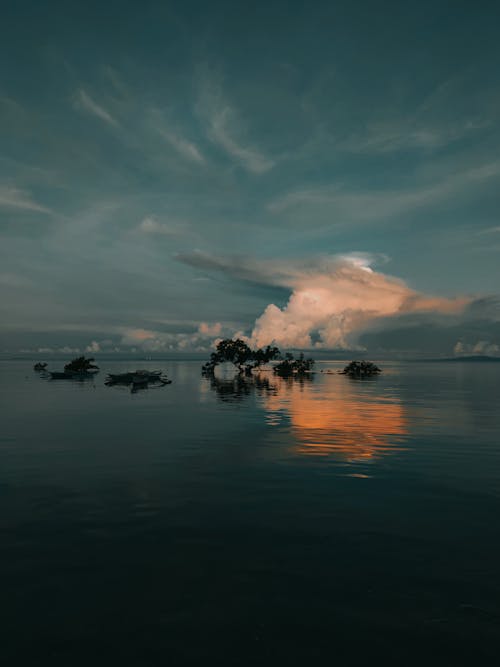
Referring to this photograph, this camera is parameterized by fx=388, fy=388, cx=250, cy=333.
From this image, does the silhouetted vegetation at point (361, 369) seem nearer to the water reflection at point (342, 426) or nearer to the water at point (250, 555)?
the water reflection at point (342, 426)

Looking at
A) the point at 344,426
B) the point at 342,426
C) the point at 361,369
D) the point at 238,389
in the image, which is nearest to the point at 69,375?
the point at 238,389

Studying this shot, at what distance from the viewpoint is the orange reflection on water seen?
2722 cm

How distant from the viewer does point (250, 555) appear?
11914 millimetres

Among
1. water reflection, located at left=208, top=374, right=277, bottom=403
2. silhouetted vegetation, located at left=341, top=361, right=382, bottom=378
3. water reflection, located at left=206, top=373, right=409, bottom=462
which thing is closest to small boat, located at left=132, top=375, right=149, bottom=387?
water reflection, located at left=208, top=374, right=277, bottom=403

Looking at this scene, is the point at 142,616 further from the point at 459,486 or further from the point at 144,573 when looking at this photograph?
the point at 459,486

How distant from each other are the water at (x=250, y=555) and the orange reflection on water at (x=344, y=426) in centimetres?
65

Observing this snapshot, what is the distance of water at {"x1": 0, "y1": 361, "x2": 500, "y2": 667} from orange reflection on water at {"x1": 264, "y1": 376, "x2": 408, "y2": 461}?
2.13 feet

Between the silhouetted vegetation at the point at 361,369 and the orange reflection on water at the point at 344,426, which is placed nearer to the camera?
the orange reflection on water at the point at 344,426

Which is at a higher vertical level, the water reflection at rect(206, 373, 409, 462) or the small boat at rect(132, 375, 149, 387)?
the small boat at rect(132, 375, 149, 387)

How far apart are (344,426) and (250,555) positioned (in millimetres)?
26732

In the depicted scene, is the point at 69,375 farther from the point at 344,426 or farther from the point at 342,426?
the point at 344,426

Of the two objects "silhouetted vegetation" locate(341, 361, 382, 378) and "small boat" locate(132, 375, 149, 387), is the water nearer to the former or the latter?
"small boat" locate(132, 375, 149, 387)

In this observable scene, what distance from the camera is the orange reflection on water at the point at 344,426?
89.3 feet

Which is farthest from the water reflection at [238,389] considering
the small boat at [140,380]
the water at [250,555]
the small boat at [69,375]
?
the small boat at [69,375]
